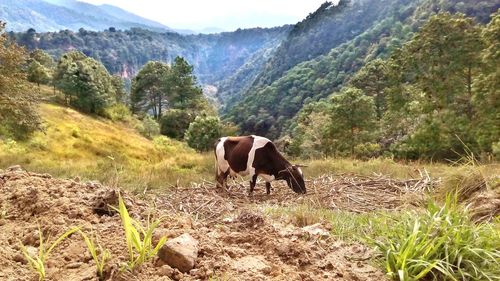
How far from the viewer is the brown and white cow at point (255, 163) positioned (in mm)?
10562

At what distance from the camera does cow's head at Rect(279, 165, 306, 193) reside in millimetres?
10328

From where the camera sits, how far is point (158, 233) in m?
3.10

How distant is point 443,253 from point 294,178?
7567 mm

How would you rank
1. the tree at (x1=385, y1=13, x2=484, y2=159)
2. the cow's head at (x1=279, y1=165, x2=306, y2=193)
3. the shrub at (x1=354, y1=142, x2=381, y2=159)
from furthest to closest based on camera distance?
the shrub at (x1=354, y1=142, x2=381, y2=159)
the tree at (x1=385, y1=13, x2=484, y2=159)
the cow's head at (x1=279, y1=165, x2=306, y2=193)

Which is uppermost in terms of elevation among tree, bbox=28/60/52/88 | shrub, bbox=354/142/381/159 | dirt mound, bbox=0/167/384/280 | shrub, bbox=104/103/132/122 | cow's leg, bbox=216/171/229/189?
dirt mound, bbox=0/167/384/280

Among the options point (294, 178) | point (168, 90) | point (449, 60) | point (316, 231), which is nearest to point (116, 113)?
point (168, 90)

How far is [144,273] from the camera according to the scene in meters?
2.55

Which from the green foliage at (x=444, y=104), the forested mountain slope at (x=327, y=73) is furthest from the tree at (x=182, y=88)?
the green foliage at (x=444, y=104)

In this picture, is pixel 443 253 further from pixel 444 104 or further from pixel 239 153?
pixel 444 104

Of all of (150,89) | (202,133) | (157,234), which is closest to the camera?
(157,234)

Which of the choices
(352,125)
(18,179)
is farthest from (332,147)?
(18,179)

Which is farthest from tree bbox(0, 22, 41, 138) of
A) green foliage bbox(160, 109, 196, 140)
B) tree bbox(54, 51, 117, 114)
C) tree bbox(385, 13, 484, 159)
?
green foliage bbox(160, 109, 196, 140)

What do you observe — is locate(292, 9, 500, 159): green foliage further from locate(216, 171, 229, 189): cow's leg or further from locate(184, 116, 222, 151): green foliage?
locate(184, 116, 222, 151): green foliage

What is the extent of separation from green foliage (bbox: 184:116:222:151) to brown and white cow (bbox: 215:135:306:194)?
5429 cm
